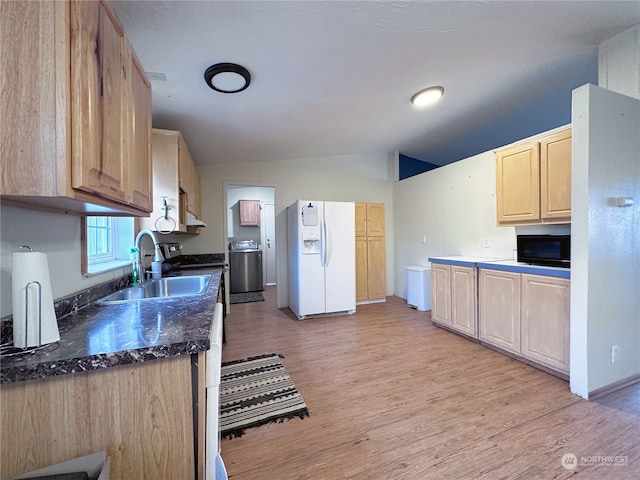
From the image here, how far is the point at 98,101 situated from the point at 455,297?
11.5 feet

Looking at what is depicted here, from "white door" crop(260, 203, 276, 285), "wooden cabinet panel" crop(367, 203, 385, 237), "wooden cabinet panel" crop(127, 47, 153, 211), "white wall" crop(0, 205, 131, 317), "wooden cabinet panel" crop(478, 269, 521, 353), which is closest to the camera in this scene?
"white wall" crop(0, 205, 131, 317)

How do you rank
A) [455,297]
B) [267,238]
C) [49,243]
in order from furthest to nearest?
1. [267,238]
2. [455,297]
3. [49,243]

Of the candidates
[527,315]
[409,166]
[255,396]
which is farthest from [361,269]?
[255,396]

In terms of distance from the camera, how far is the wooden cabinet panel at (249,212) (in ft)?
21.1

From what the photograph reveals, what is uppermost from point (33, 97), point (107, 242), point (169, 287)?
point (33, 97)

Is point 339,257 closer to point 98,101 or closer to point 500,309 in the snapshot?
point 500,309

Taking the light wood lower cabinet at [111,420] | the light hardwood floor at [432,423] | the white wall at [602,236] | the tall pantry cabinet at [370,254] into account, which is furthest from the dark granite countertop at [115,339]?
the tall pantry cabinet at [370,254]

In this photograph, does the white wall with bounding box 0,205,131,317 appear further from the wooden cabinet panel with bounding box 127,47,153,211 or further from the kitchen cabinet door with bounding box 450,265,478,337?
the kitchen cabinet door with bounding box 450,265,478,337

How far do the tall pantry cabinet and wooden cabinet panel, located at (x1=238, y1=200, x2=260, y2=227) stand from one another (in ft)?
9.03

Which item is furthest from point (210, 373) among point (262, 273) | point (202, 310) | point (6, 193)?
→ point (262, 273)

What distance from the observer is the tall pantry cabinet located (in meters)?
4.86

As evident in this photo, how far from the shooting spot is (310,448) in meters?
1.54

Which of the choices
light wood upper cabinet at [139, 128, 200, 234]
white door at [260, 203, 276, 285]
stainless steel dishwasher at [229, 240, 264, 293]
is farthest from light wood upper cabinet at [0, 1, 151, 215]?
white door at [260, 203, 276, 285]

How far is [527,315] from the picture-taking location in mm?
2428
